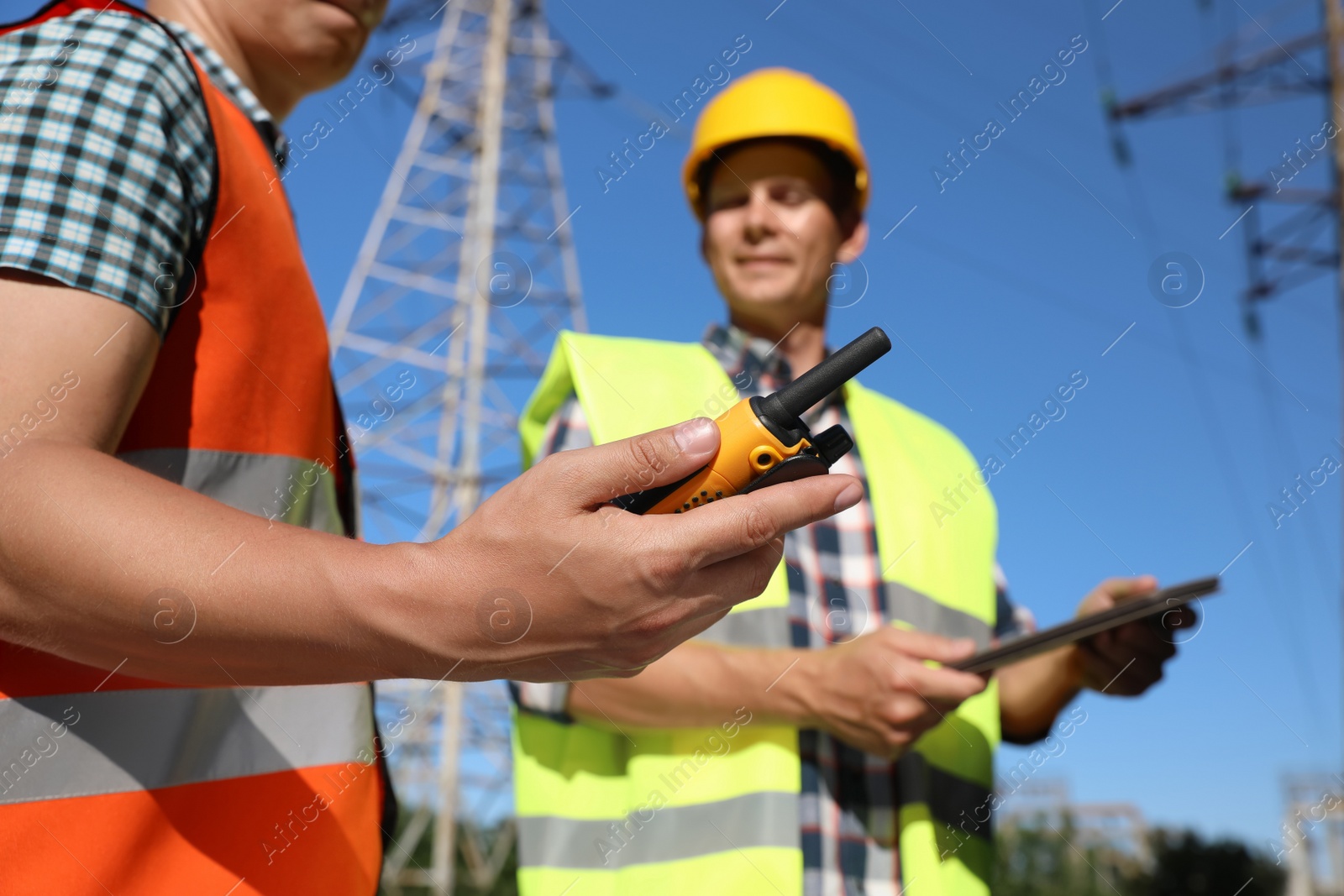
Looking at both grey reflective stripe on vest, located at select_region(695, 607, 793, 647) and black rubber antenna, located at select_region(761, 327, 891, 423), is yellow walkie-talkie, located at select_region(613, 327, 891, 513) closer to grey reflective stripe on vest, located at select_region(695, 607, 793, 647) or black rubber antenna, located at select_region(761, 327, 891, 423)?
black rubber antenna, located at select_region(761, 327, 891, 423)

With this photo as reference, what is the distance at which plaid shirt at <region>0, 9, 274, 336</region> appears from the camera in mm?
975

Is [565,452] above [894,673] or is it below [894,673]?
above

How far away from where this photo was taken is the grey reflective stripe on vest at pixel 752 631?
2016 millimetres

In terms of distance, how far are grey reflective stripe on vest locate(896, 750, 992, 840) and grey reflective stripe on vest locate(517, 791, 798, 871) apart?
33 centimetres

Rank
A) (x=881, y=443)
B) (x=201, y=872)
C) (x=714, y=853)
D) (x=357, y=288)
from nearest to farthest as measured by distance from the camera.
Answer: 1. (x=201, y=872)
2. (x=714, y=853)
3. (x=881, y=443)
4. (x=357, y=288)

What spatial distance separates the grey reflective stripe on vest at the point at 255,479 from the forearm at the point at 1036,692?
163cm

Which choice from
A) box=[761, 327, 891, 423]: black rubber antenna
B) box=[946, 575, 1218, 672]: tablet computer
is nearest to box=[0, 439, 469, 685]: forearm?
box=[761, 327, 891, 423]: black rubber antenna

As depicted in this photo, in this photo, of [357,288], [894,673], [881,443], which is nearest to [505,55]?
[357,288]

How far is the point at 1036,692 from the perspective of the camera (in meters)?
2.39

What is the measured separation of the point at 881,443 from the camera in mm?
2502

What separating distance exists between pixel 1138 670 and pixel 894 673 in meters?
0.71

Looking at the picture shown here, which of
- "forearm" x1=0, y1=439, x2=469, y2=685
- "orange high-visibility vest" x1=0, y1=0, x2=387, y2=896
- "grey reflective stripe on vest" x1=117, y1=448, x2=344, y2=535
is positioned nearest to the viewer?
"forearm" x1=0, y1=439, x2=469, y2=685

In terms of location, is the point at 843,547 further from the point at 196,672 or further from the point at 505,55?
the point at 505,55

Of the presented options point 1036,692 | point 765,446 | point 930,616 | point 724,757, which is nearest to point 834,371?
point 765,446
